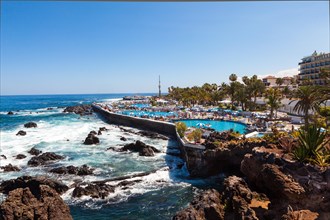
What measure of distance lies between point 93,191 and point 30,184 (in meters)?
4.61

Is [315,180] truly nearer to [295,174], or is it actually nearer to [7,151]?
[295,174]

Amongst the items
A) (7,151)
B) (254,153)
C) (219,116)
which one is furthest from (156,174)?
(219,116)

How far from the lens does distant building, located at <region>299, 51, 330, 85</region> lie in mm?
75500

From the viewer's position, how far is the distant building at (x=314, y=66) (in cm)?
7550

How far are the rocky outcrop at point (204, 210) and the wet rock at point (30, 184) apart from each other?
11.0 meters

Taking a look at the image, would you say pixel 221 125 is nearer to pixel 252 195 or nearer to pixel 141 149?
pixel 141 149

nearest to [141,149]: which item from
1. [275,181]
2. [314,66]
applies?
[275,181]

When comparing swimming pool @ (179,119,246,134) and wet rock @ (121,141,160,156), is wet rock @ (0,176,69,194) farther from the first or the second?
swimming pool @ (179,119,246,134)

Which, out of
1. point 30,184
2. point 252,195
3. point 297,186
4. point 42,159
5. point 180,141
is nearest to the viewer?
point 297,186

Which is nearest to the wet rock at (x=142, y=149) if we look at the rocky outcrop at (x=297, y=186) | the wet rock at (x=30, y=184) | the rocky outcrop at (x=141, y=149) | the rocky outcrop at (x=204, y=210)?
the rocky outcrop at (x=141, y=149)

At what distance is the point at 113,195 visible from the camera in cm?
2050

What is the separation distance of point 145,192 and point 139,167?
20.6 feet

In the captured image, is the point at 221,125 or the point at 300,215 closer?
the point at 300,215

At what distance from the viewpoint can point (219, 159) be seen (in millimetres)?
25109
